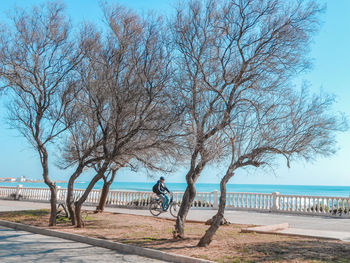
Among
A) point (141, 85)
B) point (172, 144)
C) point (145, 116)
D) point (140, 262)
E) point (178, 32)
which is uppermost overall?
point (178, 32)

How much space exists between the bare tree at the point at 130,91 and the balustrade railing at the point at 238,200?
6.98 meters

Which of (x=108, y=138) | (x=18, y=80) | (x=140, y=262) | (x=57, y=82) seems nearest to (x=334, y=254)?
(x=140, y=262)

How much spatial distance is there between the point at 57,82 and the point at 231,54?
652cm

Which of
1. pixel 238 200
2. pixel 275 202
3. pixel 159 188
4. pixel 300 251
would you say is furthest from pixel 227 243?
pixel 238 200

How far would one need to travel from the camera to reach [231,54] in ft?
34.1

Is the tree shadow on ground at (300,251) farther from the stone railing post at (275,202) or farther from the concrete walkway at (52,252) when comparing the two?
the stone railing post at (275,202)

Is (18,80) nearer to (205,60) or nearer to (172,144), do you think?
(172,144)

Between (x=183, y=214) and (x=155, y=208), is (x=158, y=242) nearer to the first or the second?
(x=183, y=214)

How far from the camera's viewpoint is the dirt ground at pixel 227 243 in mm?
7930

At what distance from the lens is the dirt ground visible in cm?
793

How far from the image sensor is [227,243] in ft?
31.6

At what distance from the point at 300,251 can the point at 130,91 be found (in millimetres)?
6475

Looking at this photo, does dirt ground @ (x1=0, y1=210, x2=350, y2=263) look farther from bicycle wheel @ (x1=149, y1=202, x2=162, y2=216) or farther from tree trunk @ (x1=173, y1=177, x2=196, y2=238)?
bicycle wheel @ (x1=149, y1=202, x2=162, y2=216)

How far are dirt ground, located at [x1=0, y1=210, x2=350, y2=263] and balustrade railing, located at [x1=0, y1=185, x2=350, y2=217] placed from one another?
6084mm
